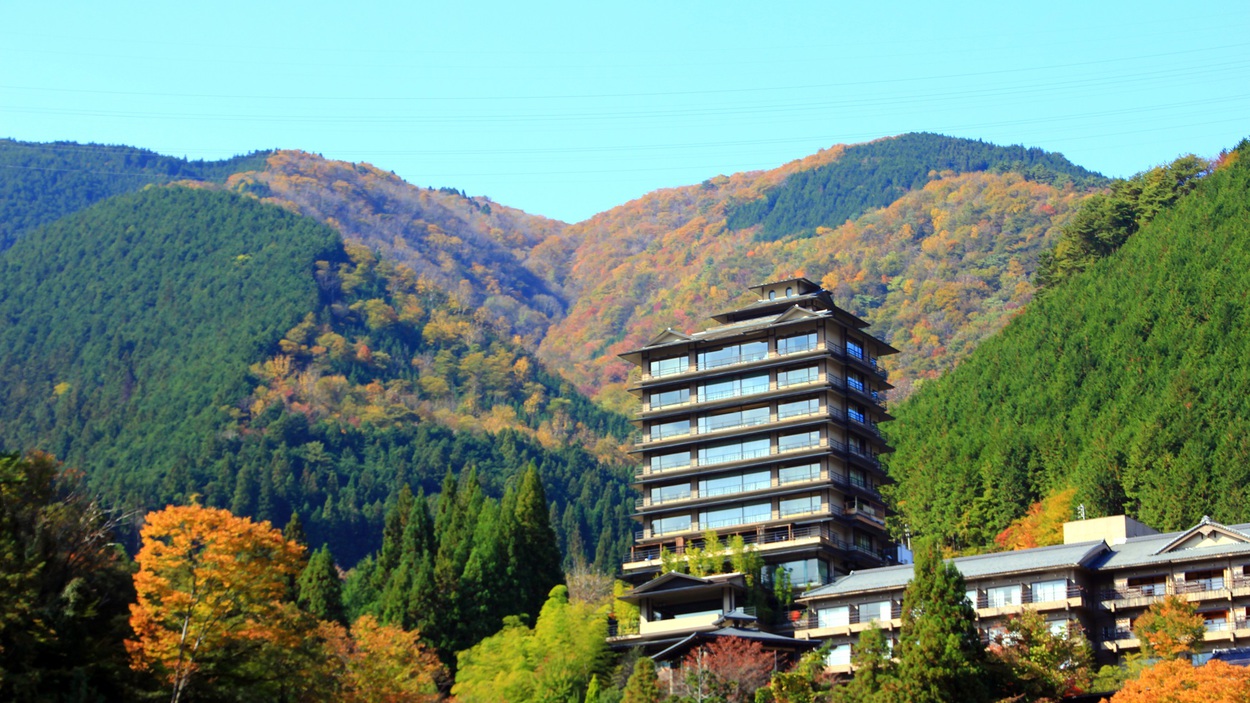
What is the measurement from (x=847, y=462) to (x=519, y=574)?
64.8 feet

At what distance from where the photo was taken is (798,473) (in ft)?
306

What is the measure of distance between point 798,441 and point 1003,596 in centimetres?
2082

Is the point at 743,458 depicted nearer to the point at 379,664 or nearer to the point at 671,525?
the point at 671,525

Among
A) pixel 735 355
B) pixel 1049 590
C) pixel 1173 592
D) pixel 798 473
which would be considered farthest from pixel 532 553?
pixel 1173 592

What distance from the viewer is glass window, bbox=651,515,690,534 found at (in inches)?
3743

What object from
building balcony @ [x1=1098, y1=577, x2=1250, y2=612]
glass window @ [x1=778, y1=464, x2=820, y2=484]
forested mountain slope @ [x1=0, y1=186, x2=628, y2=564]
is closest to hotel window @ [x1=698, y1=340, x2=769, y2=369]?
glass window @ [x1=778, y1=464, x2=820, y2=484]

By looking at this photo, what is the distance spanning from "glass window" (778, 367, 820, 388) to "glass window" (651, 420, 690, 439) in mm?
6091

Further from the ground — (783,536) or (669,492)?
(669,492)

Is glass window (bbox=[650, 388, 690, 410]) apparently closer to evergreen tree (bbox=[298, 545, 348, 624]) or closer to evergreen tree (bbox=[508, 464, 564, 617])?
evergreen tree (bbox=[508, 464, 564, 617])

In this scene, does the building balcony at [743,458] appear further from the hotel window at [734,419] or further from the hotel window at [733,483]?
the hotel window at [734,419]

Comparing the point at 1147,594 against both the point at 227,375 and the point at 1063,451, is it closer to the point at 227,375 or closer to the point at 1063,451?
the point at 1063,451

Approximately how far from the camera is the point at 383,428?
594 ft

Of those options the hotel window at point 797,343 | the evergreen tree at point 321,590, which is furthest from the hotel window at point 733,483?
the evergreen tree at point 321,590

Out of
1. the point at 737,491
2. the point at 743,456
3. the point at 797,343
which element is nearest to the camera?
the point at 737,491
